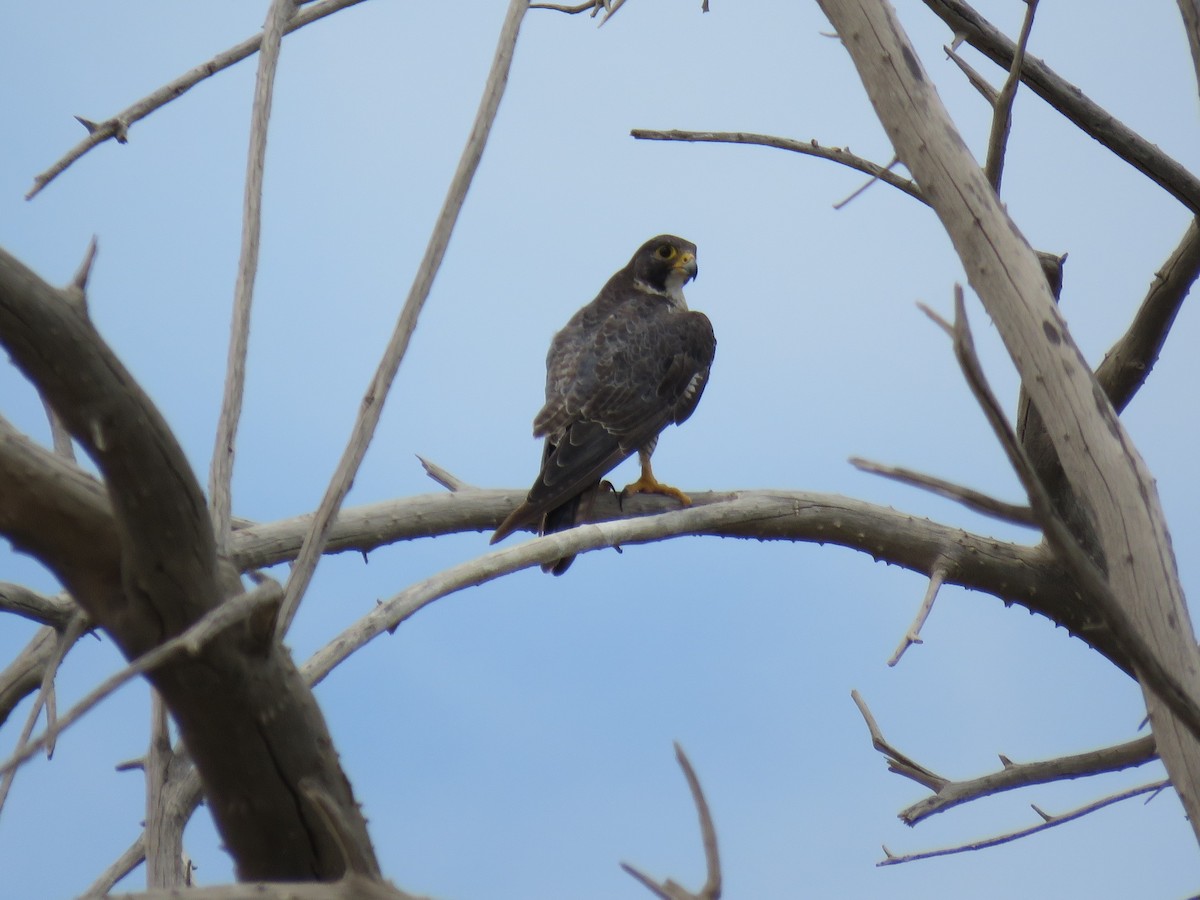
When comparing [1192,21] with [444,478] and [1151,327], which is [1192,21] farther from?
[444,478]

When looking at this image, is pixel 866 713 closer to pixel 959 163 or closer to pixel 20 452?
pixel 959 163

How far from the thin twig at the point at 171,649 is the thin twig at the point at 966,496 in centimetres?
83

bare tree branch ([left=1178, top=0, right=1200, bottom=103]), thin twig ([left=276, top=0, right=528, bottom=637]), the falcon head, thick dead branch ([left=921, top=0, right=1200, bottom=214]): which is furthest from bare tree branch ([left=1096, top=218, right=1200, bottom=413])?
thin twig ([left=276, top=0, right=528, bottom=637])

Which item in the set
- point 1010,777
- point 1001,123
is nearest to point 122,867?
point 1010,777

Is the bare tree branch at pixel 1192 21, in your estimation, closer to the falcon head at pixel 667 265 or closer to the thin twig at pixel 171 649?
the thin twig at pixel 171 649

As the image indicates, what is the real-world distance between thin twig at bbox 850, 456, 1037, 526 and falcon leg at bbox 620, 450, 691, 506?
2.74 m

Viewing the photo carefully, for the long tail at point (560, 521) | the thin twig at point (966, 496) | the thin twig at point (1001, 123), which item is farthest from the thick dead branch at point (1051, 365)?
the long tail at point (560, 521)

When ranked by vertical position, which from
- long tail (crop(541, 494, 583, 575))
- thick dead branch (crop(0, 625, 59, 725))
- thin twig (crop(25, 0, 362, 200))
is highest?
thin twig (crop(25, 0, 362, 200))

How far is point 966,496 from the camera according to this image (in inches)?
63.9

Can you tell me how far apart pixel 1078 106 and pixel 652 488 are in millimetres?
1898

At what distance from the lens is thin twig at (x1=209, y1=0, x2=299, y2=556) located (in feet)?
8.02

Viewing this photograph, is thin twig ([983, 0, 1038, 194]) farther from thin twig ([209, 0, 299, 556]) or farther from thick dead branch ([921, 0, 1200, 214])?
thin twig ([209, 0, 299, 556])

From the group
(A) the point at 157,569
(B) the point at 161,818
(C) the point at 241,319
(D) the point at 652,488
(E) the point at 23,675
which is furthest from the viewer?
(D) the point at 652,488

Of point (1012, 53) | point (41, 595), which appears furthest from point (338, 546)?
point (1012, 53)
